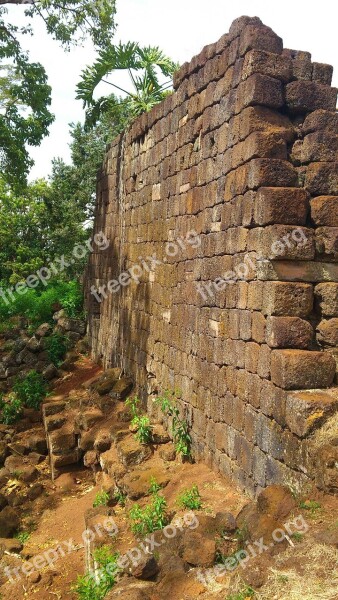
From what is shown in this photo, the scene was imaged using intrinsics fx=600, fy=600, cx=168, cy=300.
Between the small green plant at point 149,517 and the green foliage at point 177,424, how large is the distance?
1084 millimetres

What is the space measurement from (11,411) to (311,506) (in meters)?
7.37

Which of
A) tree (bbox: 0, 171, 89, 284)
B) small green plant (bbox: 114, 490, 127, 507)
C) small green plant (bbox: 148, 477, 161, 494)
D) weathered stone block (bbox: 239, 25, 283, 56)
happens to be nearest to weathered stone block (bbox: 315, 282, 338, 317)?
weathered stone block (bbox: 239, 25, 283, 56)

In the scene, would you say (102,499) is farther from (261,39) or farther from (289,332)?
(261,39)

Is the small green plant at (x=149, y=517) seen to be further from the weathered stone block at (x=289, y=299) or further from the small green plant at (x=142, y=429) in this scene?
the weathered stone block at (x=289, y=299)

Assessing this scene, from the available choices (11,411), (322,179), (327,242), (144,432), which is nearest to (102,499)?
(144,432)

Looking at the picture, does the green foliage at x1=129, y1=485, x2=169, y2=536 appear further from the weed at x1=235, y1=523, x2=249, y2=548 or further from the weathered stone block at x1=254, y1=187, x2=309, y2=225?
the weathered stone block at x1=254, y1=187, x2=309, y2=225

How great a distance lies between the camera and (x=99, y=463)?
314 inches

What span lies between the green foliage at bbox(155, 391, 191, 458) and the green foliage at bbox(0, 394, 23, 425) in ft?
11.5

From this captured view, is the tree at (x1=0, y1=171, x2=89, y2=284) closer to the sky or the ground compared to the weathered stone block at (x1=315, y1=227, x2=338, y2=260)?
closer to the sky

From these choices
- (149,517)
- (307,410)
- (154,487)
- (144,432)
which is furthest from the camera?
(144,432)

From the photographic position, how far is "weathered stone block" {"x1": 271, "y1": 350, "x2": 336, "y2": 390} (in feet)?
15.3

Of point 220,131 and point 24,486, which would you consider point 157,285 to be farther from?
point 24,486

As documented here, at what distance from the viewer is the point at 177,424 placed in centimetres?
709

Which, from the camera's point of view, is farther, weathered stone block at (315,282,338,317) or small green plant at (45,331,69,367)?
small green plant at (45,331,69,367)
